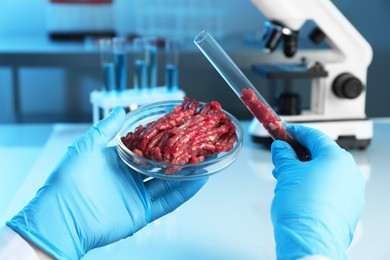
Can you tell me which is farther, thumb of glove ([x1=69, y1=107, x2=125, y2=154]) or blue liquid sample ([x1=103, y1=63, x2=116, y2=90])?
blue liquid sample ([x1=103, y1=63, x2=116, y2=90])

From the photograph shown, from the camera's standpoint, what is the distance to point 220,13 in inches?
160

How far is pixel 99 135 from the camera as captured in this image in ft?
3.92

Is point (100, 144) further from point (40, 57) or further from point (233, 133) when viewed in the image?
point (40, 57)

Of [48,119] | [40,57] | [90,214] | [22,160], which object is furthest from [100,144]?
[48,119]

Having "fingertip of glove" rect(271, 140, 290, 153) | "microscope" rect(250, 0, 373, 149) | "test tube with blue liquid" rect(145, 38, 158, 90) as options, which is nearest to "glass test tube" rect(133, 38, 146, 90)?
"test tube with blue liquid" rect(145, 38, 158, 90)

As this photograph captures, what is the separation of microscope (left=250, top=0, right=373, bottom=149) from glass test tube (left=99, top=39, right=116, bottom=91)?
0.47m

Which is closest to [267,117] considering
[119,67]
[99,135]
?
[99,135]

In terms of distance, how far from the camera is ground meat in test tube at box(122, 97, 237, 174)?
3.67 feet

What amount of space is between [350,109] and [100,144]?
101 cm

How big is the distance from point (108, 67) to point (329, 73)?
0.70 metres

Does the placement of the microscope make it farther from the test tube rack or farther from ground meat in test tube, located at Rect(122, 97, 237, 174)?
ground meat in test tube, located at Rect(122, 97, 237, 174)

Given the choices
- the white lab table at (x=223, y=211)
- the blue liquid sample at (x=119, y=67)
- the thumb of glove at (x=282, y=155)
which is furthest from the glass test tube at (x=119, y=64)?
the thumb of glove at (x=282, y=155)

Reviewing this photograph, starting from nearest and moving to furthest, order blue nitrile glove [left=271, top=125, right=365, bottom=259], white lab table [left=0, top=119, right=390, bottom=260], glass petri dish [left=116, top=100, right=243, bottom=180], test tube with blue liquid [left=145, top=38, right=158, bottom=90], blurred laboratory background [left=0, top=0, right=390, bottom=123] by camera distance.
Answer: blue nitrile glove [left=271, top=125, right=365, bottom=259], glass petri dish [left=116, top=100, right=243, bottom=180], white lab table [left=0, top=119, right=390, bottom=260], test tube with blue liquid [left=145, top=38, right=158, bottom=90], blurred laboratory background [left=0, top=0, right=390, bottom=123]

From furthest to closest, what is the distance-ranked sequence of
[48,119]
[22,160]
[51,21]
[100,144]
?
[48,119] → [51,21] → [22,160] → [100,144]
